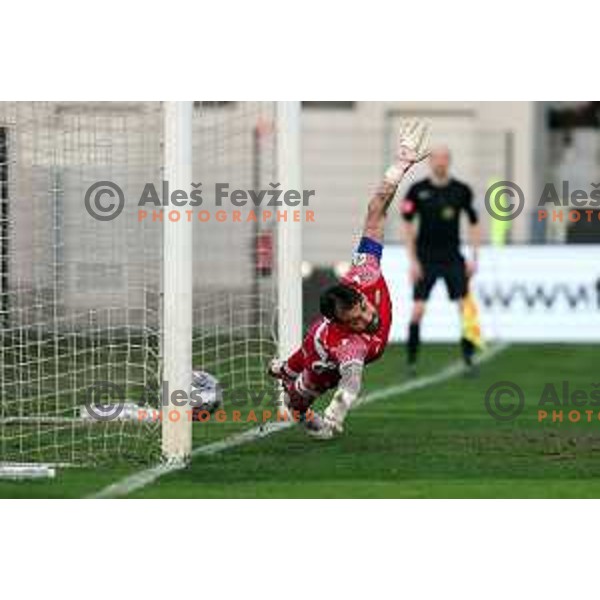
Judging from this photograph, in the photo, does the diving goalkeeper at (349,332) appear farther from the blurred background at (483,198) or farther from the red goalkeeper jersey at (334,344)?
the blurred background at (483,198)

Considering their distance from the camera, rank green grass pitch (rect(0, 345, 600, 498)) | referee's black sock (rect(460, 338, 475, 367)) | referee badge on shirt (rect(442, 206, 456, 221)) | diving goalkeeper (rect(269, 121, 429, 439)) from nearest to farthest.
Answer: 1. green grass pitch (rect(0, 345, 600, 498))
2. diving goalkeeper (rect(269, 121, 429, 439))
3. referee's black sock (rect(460, 338, 475, 367))
4. referee badge on shirt (rect(442, 206, 456, 221))

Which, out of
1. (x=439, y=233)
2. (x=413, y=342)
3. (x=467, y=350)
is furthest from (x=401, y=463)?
(x=439, y=233)

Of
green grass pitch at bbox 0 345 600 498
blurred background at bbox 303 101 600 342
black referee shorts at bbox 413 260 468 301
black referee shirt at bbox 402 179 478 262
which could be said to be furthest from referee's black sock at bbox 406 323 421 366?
blurred background at bbox 303 101 600 342

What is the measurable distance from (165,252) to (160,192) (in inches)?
17.2

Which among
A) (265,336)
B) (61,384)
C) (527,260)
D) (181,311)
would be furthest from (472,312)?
(181,311)

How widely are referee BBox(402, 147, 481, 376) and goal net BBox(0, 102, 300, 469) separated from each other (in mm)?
4643

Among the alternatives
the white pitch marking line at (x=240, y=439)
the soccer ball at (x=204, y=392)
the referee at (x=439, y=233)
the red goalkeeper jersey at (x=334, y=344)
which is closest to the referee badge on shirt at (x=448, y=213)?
the referee at (x=439, y=233)

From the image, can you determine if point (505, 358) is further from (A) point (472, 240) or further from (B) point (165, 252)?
(B) point (165, 252)

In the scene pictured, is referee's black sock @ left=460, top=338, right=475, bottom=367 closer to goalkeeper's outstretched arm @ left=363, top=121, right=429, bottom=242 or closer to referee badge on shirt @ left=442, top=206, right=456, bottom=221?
referee badge on shirt @ left=442, top=206, right=456, bottom=221

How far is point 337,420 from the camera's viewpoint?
12.0 metres

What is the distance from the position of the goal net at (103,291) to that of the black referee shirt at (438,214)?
4912 millimetres

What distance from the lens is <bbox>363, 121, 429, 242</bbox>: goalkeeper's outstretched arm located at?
13117mm

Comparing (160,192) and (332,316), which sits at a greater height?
(160,192)

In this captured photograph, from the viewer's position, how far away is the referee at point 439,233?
19.4 metres
